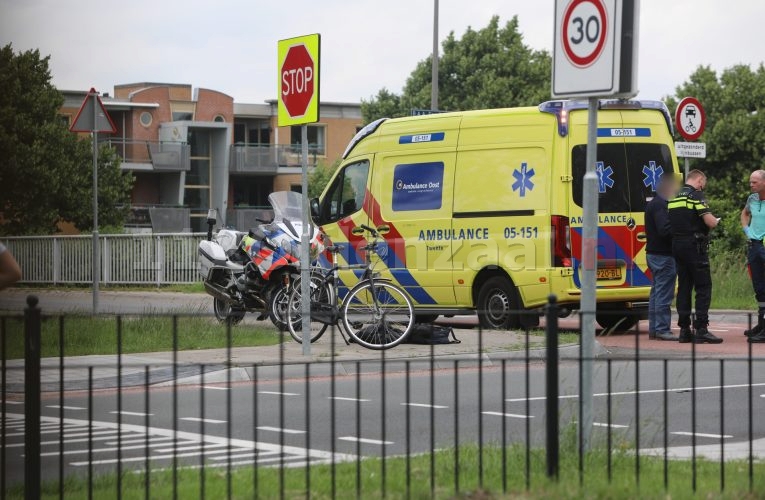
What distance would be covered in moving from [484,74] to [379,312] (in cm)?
4506

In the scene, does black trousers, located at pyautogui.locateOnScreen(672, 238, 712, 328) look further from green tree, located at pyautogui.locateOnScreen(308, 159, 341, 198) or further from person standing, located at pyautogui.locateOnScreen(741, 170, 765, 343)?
green tree, located at pyautogui.locateOnScreen(308, 159, 341, 198)

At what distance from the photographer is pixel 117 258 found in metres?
31.2

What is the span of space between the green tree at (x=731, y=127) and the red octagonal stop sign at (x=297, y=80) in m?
28.2

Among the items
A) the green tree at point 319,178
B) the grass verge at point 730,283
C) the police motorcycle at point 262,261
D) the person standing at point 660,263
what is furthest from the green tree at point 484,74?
the person standing at point 660,263

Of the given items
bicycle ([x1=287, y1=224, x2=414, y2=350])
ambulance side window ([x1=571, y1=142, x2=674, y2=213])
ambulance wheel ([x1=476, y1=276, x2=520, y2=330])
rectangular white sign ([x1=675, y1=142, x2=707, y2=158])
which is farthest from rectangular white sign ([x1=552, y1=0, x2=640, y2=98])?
rectangular white sign ([x1=675, y1=142, x2=707, y2=158])

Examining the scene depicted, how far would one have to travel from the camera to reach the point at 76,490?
20.0ft

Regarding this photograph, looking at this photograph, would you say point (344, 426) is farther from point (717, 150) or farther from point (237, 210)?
point (237, 210)

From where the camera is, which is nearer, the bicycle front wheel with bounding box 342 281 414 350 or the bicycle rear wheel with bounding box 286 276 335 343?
the bicycle front wheel with bounding box 342 281 414 350

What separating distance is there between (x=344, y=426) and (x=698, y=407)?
2781mm

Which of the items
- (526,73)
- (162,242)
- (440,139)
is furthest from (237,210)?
(440,139)

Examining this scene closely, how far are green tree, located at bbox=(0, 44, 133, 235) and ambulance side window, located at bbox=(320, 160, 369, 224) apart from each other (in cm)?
1845

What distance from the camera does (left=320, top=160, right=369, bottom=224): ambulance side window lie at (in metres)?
17.4

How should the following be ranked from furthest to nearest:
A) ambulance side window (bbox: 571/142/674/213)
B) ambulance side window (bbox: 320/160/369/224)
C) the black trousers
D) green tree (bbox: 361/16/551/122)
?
green tree (bbox: 361/16/551/122)
ambulance side window (bbox: 320/160/369/224)
ambulance side window (bbox: 571/142/674/213)
the black trousers

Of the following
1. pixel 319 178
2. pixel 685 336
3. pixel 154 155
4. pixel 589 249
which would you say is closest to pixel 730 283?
pixel 685 336
